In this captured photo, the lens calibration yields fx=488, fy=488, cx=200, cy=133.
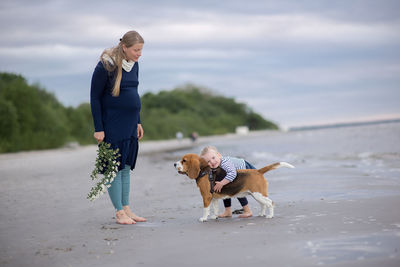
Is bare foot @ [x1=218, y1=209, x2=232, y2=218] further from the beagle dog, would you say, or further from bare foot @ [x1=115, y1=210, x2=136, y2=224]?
bare foot @ [x1=115, y1=210, x2=136, y2=224]

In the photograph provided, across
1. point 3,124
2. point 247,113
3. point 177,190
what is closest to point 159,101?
point 247,113

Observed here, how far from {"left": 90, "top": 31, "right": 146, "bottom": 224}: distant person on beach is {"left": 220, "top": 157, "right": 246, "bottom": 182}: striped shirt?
1.11m

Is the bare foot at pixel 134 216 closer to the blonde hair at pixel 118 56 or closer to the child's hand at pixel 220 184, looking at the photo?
the child's hand at pixel 220 184

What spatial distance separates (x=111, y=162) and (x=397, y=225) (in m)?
3.00

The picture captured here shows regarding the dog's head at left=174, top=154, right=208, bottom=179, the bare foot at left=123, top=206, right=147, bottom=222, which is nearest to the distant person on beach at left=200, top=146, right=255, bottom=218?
the dog's head at left=174, top=154, right=208, bottom=179

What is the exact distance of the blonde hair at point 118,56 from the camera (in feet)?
17.6

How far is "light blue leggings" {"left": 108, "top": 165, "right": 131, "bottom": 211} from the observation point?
5590 millimetres

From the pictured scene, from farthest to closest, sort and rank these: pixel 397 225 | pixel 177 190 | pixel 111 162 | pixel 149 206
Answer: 1. pixel 177 190
2. pixel 149 206
3. pixel 111 162
4. pixel 397 225

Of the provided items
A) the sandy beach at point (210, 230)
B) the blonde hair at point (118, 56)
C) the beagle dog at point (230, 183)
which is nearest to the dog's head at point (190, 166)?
the beagle dog at point (230, 183)

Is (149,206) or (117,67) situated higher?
(117,67)

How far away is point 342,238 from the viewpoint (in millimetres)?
3824

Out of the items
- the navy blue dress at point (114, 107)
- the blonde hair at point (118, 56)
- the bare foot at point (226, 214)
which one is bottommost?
the bare foot at point (226, 214)

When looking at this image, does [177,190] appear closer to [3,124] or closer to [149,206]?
[149,206]

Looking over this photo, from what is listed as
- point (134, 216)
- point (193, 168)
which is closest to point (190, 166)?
point (193, 168)
